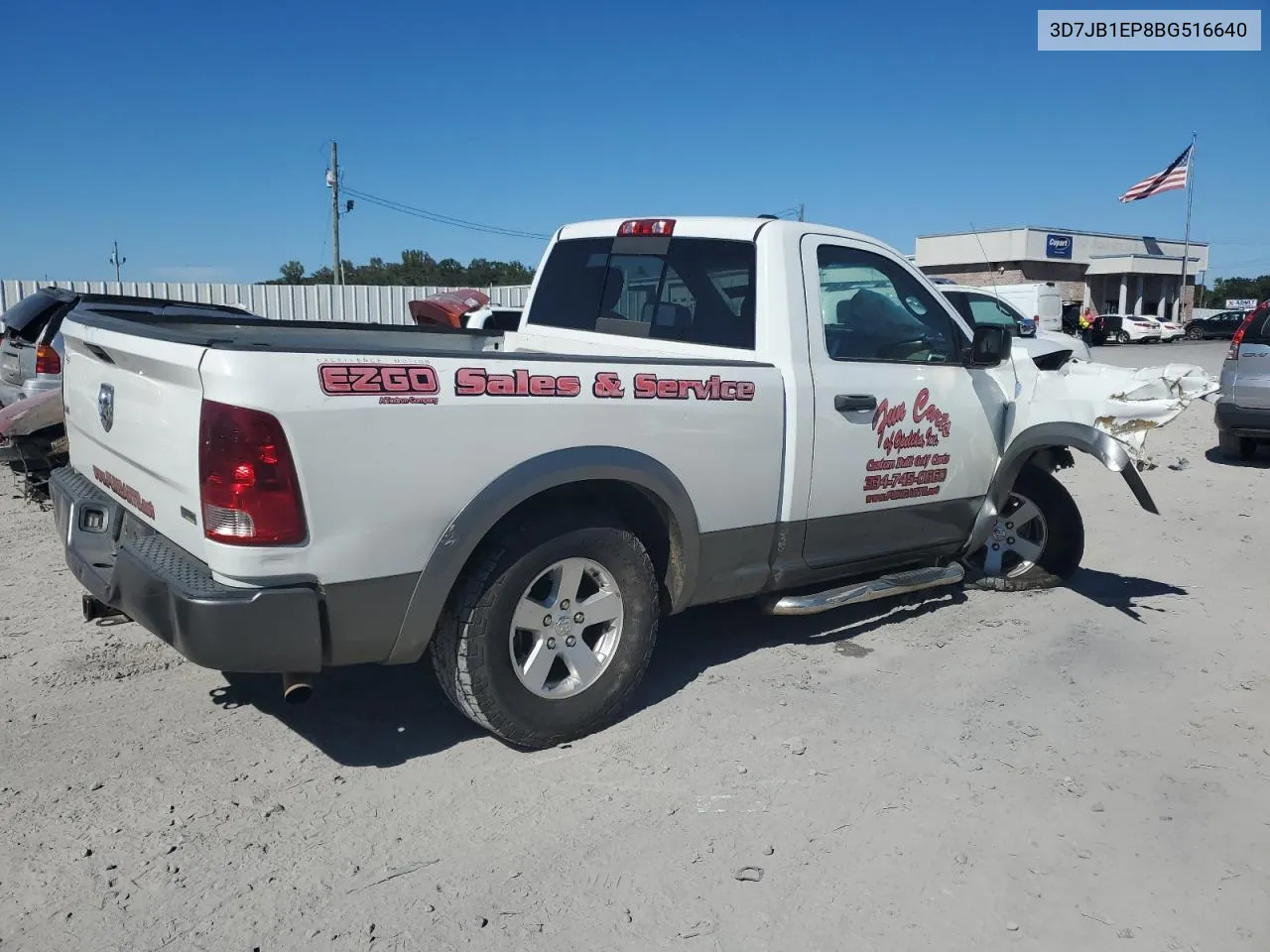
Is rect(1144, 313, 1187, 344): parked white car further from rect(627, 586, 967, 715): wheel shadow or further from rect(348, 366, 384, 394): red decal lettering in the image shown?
rect(348, 366, 384, 394): red decal lettering

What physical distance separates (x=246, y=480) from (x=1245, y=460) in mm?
11197

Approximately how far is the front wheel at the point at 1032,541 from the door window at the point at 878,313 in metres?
1.30

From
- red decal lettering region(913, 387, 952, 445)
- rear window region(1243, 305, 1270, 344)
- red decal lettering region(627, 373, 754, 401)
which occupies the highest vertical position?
rear window region(1243, 305, 1270, 344)

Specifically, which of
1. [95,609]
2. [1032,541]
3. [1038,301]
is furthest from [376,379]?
[1038,301]

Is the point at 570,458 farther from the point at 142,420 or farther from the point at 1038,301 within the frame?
the point at 1038,301

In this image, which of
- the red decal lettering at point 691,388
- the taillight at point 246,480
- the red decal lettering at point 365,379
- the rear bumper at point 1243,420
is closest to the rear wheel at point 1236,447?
the rear bumper at point 1243,420

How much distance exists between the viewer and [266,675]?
4.55 metres

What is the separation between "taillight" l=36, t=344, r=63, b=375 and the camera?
8.62 metres

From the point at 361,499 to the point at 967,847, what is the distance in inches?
87.5

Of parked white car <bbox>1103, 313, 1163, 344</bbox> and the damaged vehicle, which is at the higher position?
Result: parked white car <bbox>1103, 313, 1163, 344</bbox>

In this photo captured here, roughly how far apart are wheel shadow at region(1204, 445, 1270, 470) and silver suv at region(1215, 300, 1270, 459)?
0.89ft

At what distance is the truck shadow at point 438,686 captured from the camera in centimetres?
397

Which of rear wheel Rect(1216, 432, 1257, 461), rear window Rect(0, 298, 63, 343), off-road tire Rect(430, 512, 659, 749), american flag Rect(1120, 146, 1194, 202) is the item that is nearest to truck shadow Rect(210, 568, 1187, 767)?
off-road tire Rect(430, 512, 659, 749)

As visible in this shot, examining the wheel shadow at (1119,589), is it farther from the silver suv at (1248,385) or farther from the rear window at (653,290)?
the silver suv at (1248,385)
